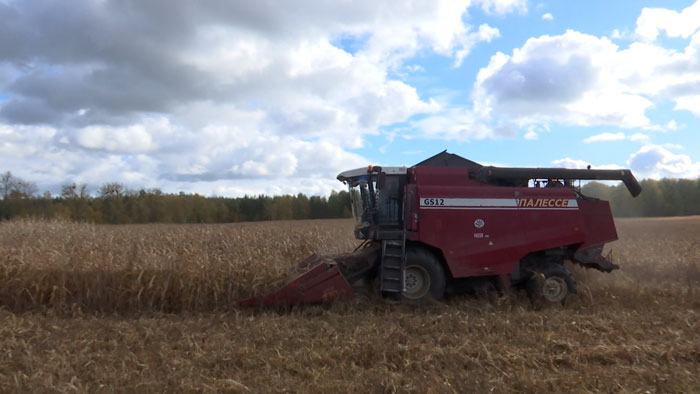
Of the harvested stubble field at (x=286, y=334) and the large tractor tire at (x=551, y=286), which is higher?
the large tractor tire at (x=551, y=286)

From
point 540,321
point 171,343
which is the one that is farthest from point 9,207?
point 540,321

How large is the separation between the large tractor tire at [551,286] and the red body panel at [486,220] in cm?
34

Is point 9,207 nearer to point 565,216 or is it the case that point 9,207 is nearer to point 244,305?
point 244,305

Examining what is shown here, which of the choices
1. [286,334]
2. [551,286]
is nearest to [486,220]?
[551,286]

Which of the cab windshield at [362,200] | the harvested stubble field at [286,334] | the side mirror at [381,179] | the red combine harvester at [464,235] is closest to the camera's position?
the harvested stubble field at [286,334]

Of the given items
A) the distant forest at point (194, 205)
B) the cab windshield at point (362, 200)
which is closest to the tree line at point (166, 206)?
the distant forest at point (194, 205)

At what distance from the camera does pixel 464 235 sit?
7.42 meters

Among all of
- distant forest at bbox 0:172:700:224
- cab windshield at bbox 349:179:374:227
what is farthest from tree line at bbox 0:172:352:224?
cab windshield at bbox 349:179:374:227

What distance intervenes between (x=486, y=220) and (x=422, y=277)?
4.08 feet

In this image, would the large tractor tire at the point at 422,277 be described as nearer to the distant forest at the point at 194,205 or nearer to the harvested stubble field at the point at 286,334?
the harvested stubble field at the point at 286,334

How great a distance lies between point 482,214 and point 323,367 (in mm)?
3919

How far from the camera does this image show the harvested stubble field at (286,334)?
13.6 ft

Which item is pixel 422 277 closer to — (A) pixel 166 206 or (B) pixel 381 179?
(B) pixel 381 179

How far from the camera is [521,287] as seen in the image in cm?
794
